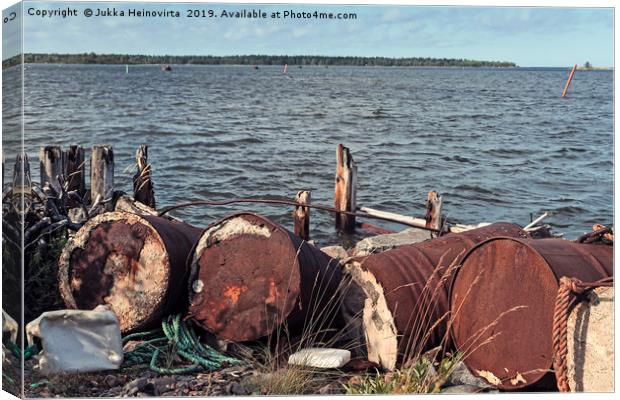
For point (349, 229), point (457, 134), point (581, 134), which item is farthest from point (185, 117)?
point (581, 134)

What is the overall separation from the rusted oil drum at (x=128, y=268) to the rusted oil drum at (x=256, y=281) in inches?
6.9

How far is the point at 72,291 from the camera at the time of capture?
6516 mm

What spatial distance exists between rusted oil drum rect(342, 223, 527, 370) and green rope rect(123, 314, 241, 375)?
3.06 feet

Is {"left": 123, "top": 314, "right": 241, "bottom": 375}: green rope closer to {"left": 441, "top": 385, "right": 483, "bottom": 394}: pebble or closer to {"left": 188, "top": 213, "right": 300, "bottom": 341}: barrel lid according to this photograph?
{"left": 188, "top": 213, "right": 300, "bottom": 341}: barrel lid

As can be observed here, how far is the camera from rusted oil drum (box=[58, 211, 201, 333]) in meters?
6.30

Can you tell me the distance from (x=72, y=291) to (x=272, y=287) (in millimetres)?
1587

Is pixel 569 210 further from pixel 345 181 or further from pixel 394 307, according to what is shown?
pixel 394 307

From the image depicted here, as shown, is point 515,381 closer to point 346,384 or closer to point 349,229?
point 346,384

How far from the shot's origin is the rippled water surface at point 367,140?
510 inches

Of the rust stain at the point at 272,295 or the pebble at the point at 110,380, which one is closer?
the pebble at the point at 110,380

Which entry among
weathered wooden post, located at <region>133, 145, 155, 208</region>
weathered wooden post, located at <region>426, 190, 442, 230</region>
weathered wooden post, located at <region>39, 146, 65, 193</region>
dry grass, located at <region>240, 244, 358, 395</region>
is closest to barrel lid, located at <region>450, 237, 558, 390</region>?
dry grass, located at <region>240, 244, 358, 395</region>

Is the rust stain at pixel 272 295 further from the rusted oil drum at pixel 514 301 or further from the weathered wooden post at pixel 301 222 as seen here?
Result: the weathered wooden post at pixel 301 222

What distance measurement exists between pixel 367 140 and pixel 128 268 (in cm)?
1859

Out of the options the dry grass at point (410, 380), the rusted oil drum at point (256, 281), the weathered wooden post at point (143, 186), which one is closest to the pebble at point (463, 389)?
the dry grass at point (410, 380)
